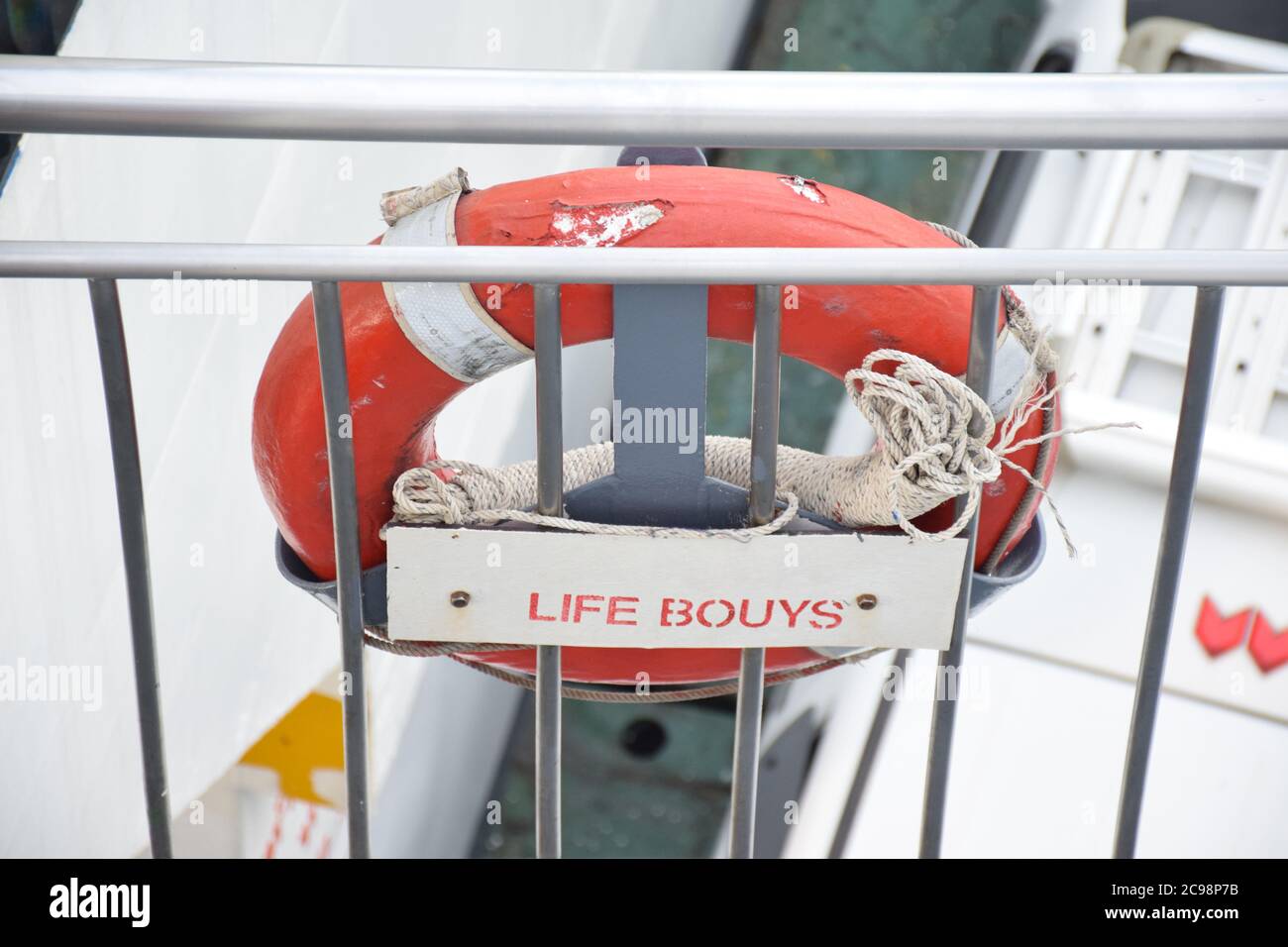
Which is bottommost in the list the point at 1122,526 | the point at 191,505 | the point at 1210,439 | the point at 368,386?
the point at 1122,526

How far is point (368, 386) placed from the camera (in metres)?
0.98

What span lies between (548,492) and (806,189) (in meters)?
0.32

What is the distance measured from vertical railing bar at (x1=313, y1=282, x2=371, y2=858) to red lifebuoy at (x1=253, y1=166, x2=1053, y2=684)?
0.20 ft

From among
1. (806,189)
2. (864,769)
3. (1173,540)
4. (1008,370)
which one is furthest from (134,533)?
(864,769)

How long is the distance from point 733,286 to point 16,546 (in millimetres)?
804

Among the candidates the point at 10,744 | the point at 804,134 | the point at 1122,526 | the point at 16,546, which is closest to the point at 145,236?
the point at 16,546

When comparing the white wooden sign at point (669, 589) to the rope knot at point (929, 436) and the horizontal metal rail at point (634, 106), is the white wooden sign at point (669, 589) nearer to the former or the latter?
the rope knot at point (929, 436)

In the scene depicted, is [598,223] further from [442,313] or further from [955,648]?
[955,648]

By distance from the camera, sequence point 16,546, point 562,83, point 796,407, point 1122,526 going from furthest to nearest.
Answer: point 796,407 < point 1122,526 < point 16,546 < point 562,83

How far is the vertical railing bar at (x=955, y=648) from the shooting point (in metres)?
0.89

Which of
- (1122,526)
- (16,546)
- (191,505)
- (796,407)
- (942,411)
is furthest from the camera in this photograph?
(796,407)

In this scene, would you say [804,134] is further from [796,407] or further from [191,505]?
[796,407]

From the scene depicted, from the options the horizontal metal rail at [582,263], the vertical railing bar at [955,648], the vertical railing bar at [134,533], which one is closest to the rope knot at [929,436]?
the vertical railing bar at [955,648]

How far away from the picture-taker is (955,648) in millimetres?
983
